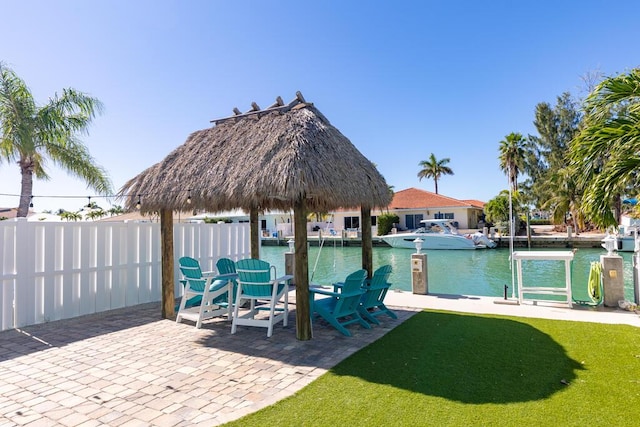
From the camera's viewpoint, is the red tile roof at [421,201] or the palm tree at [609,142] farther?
the red tile roof at [421,201]

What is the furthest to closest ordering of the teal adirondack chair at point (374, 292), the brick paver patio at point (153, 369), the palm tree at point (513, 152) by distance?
1. the palm tree at point (513, 152)
2. the teal adirondack chair at point (374, 292)
3. the brick paver patio at point (153, 369)

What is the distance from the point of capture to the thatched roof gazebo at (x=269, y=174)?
520 centimetres

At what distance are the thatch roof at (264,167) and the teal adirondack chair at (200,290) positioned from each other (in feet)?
3.64

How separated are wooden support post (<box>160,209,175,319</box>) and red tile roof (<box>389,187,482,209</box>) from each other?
2890 cm

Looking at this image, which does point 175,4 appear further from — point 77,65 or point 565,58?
point 565,58

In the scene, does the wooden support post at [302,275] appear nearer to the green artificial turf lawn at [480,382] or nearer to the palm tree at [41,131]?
the green artificial turf lawn at [480,382]

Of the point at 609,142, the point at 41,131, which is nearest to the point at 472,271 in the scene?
the point at 609,142

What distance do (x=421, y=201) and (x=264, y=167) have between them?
32.7 metres

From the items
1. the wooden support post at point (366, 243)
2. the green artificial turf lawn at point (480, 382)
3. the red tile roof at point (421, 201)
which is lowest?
the green artificial turf lawn at point (480, 382)

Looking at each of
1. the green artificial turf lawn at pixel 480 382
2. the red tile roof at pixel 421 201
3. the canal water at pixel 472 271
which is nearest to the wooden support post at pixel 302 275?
the green artificial turf lawn at pixel 480 382

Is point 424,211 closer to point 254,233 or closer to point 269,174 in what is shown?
point 254,233

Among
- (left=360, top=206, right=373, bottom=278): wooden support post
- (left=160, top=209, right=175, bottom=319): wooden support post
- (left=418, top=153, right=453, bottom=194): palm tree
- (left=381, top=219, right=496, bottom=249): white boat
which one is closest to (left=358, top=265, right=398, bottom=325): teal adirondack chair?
(left=360, top=206, right=373, bottom=278): wooden support post

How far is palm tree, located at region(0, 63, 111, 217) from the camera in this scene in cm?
1298

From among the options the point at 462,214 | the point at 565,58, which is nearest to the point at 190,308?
the point at 565,58
